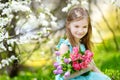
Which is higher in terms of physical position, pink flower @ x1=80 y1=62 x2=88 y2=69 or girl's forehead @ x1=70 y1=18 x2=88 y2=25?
girl's forehead @ x1=70 y1=18 x2=88 y2=25

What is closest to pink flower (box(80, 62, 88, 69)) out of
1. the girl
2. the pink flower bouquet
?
the pink flower bouquet

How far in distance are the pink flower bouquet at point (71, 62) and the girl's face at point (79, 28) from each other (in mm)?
284

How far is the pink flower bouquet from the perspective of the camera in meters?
4.77

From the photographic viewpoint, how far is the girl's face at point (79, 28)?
5.05m

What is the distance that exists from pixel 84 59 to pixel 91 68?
296mm

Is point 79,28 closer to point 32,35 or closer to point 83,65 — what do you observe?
point 83,65

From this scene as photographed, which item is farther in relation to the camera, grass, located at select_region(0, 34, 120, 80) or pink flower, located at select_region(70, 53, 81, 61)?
grass, located at select_region(0, 34, 120, 80)

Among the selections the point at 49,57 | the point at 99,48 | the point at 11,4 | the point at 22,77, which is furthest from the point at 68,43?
the point at 99,48

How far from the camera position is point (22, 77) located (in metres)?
8.17

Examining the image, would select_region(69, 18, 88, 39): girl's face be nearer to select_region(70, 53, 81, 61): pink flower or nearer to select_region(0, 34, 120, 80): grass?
select_region(70, 53, 81, 61): pink flower

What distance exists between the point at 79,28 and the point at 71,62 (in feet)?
1.30

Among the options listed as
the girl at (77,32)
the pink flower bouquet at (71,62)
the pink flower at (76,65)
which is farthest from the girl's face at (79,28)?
the pink flower at (76,65)

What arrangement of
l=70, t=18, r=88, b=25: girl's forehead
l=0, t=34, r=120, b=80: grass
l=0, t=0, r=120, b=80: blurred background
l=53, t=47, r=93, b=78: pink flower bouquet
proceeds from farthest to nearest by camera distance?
1. l=0, t=34, r=120, b=80: grass
2. l=0, t=0, r=120, b=80: blurred background
3. l=70, t=18, r=88, b=25: girl's forehead
4. l=53, t=47, r=93, b=78: pink flower bouquet

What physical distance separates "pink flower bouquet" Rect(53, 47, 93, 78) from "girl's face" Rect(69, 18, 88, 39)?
0.28 metres
